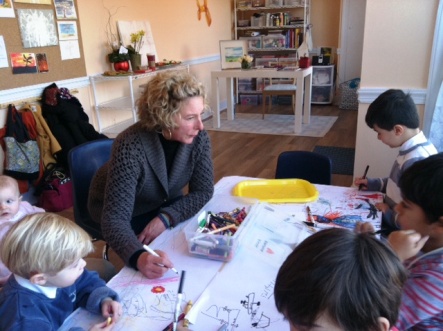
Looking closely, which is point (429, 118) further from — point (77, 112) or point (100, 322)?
point (77, 112)

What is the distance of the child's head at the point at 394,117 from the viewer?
67.0 inches

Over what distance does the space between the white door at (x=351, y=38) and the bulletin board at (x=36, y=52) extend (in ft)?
14.3

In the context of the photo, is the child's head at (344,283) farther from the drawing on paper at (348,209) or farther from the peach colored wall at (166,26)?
the peach colored wall at (166,26)

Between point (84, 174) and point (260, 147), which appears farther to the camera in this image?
point (260, 147)

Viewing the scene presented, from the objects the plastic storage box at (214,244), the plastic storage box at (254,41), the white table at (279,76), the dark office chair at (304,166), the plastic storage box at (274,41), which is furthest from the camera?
the plastic storage box at (254,41)

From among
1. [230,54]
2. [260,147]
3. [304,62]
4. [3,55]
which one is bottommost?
[260,147]

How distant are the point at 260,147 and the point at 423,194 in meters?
3.62

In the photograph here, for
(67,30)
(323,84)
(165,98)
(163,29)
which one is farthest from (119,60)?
(323,84)

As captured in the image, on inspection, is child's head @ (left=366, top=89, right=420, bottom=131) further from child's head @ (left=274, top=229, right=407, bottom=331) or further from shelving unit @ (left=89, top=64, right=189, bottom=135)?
Result: shelving unit @ (left=89, top=64, right=189, bottom=135)

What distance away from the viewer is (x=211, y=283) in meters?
1.07

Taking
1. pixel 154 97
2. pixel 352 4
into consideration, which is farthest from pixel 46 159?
pixel 352 4

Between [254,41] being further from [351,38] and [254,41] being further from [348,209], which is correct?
[348,209]

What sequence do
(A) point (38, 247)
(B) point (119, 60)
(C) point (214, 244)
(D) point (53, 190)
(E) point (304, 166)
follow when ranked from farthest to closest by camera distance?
(B) point (119, 60) → (D) point (53, 190) → (E) point (304, 166) → (C) point (214, 244) → (A) point (38, 247)

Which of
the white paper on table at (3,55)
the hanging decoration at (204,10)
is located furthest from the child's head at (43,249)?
the hanging decoration at (204,10)
